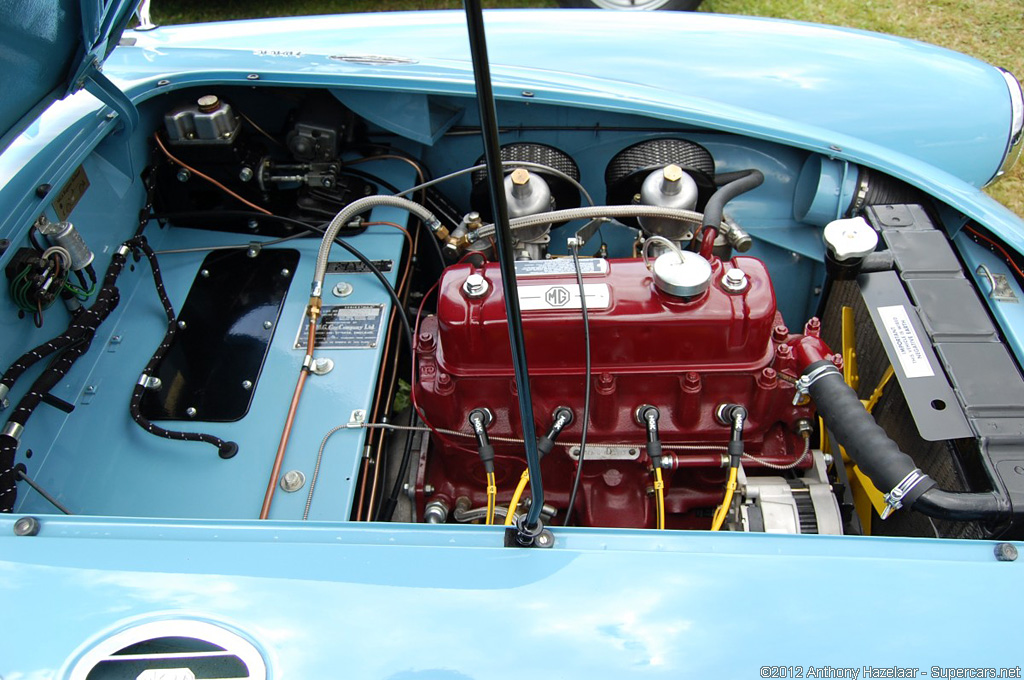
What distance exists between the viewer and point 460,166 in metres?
1.97

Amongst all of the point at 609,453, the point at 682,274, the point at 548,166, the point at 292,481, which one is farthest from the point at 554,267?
the point at 292,481

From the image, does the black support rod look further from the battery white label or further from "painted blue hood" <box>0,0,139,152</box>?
"painted blue hood" <box>0,0,139,152</box>

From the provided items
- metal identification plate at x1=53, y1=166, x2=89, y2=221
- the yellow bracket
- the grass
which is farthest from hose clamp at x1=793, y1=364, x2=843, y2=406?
the grass

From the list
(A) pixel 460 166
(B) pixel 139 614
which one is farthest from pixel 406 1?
(B) pixel 139 614

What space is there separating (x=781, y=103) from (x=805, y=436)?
2.90 feet

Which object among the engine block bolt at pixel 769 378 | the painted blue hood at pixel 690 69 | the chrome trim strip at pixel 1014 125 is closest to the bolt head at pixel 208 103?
the painted blue hood at pixel 690 69

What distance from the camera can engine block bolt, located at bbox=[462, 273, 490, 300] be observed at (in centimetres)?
128

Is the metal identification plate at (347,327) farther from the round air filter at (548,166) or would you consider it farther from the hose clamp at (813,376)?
the hose clamp at (813,376)

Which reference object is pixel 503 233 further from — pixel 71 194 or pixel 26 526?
pixel 71 194

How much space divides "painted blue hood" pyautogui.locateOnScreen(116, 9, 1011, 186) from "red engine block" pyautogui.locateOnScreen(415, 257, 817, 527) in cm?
54

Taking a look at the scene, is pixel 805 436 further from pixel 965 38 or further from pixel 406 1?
pixel 406 1

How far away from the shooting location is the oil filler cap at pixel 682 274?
Result: 1.21m

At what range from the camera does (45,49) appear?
118 centimetres

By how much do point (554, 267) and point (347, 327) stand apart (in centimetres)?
48
